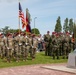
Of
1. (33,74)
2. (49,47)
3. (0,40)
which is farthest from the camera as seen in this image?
(49,47)

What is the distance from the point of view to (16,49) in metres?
19.9

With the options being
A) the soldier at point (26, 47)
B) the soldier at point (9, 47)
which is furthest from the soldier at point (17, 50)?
the soldier at point (26, 47)

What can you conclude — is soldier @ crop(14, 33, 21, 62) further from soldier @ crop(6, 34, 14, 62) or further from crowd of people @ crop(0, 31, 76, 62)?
soldier @ crop(6, 34, 14, 62)

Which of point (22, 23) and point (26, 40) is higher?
point (22, 23)

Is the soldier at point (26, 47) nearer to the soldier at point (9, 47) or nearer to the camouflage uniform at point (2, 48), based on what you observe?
the soldier at point (9, 47)

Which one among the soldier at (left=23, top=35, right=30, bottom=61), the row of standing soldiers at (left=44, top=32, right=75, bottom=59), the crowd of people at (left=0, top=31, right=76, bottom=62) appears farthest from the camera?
the row of standing soldiers at (left=44, top=32, right=75, bottom=59)

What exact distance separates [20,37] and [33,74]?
7021 millimetres

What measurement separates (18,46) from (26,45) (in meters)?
0.87

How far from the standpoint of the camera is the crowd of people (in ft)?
65.0

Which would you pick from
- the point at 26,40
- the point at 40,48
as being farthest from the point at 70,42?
the point at 40,48

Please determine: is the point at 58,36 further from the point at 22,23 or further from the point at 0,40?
the point at 0,40

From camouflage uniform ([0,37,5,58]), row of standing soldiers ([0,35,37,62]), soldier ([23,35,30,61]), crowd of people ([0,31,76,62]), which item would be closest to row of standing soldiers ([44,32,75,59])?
Result: crowd of people ([0,31,76,62])

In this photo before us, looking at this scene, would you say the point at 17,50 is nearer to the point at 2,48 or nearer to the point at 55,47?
the point at 2,48

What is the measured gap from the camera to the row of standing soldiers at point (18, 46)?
19.6 meters
